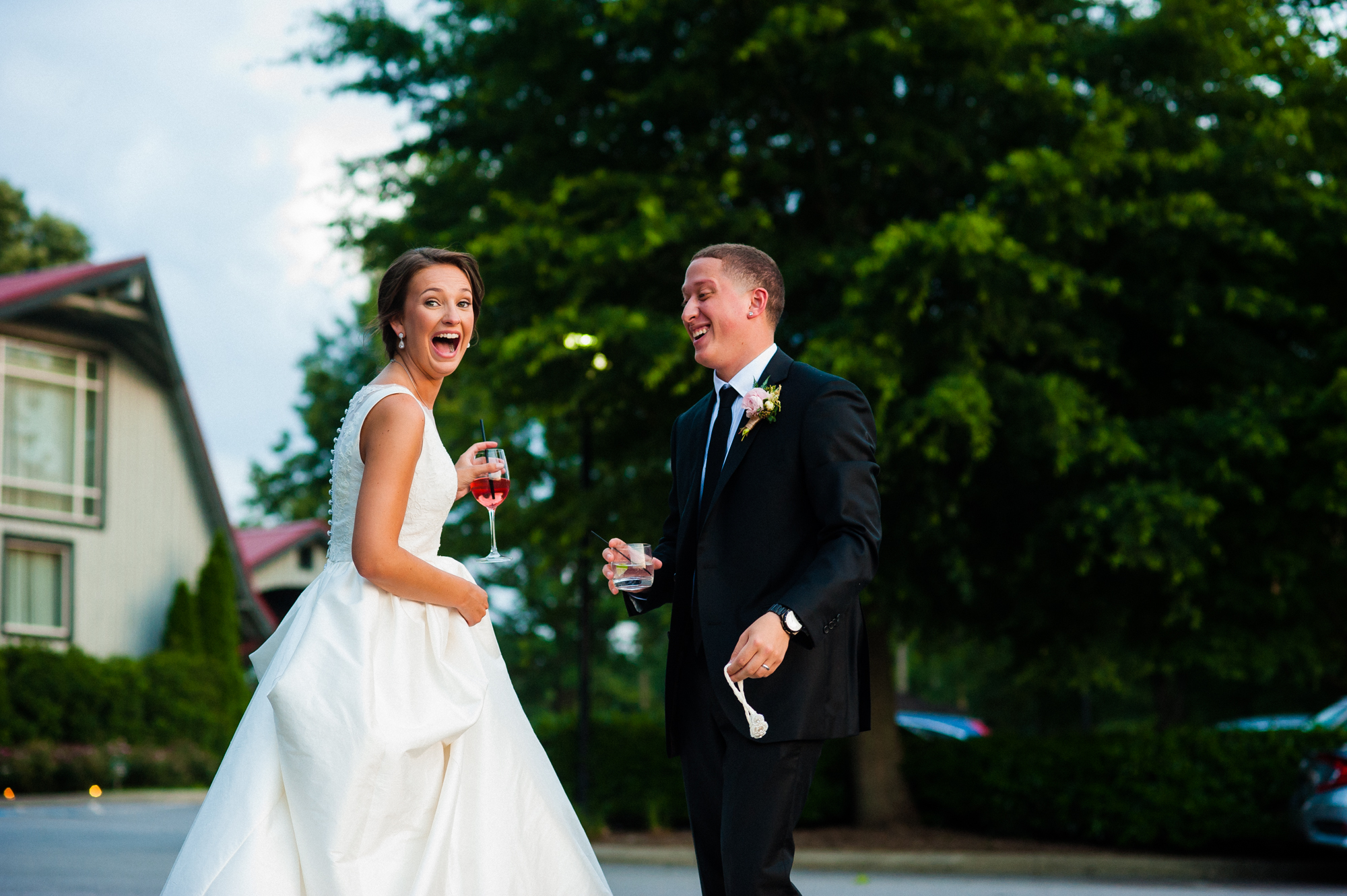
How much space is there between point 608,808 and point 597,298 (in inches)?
247

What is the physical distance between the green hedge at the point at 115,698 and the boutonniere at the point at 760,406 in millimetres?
21994

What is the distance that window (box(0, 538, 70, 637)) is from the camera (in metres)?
25.8

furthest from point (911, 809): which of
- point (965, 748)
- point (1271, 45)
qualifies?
point (1271, 45)

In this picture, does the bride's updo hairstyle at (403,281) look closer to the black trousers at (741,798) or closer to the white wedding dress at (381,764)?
the white wedding dress at (381,764)

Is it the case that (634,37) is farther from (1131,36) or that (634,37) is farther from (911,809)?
(911,809)

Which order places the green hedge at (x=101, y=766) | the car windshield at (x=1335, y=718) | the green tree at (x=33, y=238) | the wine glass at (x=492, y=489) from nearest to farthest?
the wine glass at (x=492, y=489) < the car windshield at (x=1335, y=718) < the green hedge at (x=101, y=766) < the green tree at (x=33, y=238)

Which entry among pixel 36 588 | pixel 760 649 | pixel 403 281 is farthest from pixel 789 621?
pixel 36 588

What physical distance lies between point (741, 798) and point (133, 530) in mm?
27062

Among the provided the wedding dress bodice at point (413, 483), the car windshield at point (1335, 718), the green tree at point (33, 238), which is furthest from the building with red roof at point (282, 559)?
the wedding dress bodice at point (413, 483)

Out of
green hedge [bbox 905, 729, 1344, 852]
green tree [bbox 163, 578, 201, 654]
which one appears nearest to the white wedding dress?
green hedge [bbox 905, 729, 1344, 852]

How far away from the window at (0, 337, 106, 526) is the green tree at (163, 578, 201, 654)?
2308 mm

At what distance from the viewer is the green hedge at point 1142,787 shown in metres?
13.0

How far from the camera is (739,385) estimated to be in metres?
4.12

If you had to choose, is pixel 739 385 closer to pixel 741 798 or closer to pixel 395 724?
pixel 741 798
